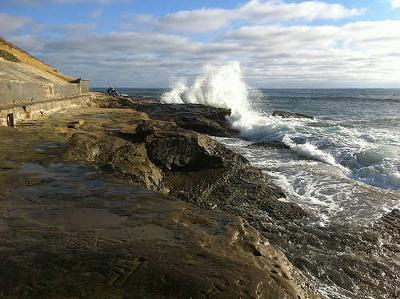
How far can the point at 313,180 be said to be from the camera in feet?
32.6

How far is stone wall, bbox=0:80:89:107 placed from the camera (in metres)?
11.5

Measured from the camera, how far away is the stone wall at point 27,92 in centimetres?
1152

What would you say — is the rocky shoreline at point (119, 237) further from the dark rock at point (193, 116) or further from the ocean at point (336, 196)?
the dark rock at point (193, 116)

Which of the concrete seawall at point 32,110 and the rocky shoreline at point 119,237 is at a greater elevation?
the concrete seawall at point 32,110

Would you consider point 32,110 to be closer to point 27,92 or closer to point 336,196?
point 27,92

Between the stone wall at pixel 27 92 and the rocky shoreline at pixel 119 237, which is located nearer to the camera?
the rocky shoreline at pixel 119 237

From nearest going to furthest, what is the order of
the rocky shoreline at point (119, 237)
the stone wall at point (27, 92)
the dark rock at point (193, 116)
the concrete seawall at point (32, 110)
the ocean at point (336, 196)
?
the rocky shoreline at point (119, 237)
the ocean at point (336, 196)
the concrete seawall at point (32, 110)
the stone wall at point (27, 92)
the dark rock at point (193, 116)

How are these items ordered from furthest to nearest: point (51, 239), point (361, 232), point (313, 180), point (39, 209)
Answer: point (313, 180) < point (361, 232) < point (39, 209) < point (51, 239)

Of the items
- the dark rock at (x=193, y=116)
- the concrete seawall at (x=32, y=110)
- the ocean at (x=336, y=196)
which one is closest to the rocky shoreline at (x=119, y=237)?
the ocean at (x=336, y=196)

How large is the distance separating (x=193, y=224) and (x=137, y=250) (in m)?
0.79

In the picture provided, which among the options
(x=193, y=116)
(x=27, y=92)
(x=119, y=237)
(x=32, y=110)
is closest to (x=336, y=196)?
(x=119, y=237)

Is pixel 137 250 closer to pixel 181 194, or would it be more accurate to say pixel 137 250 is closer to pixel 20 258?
pixel 20 258

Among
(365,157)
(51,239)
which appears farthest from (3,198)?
(365,157)

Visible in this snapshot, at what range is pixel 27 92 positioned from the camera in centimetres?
1310
